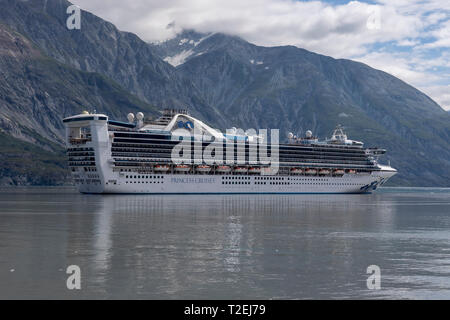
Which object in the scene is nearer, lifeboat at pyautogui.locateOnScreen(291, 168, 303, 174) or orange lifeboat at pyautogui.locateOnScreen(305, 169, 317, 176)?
lifeboat at pyautogui.locateOnScreen(291, 168, 303, 174)

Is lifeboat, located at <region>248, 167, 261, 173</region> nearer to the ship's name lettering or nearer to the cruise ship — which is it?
the cruise ship

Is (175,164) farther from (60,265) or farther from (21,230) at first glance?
(60,265)

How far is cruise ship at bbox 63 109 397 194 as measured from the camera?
145 m

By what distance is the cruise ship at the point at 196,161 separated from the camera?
144625 mm

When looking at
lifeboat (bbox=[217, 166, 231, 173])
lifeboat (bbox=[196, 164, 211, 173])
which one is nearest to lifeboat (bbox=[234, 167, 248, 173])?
lifeboat (bbox=[217, 166, 231, 173])

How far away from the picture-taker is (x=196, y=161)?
16000cm

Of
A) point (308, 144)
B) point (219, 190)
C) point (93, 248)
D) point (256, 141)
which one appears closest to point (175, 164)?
point (219, 190)
